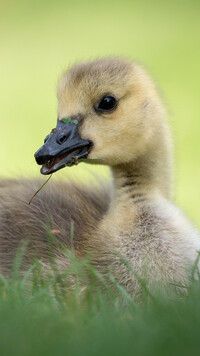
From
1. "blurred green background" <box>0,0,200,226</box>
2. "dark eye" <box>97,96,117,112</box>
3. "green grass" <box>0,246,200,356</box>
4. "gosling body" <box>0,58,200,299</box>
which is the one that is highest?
"blurred green background" <box>0,0,200,226</box>

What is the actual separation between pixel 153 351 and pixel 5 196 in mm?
1560

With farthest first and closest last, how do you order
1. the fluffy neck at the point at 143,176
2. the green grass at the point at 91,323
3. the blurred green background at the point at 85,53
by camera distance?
1. the blurred green background at the point at 85,53
2. the fluffy neck at the point at 143,176
3. the green grass at the point at 91,323

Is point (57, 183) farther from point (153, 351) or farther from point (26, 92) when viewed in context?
point (26, 92)

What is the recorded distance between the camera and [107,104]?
3102mm

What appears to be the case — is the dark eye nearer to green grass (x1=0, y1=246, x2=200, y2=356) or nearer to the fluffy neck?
the fluffy neck

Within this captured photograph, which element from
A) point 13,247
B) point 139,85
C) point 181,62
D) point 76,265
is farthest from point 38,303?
point 181,62

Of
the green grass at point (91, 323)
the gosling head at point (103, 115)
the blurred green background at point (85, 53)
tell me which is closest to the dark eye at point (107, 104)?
the gosling head at point (103, 115)

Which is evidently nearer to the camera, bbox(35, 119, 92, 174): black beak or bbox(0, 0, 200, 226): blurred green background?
bbox(35, 119, 92, 174): black beak

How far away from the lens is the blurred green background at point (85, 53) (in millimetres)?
6368

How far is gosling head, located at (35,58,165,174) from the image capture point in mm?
2990

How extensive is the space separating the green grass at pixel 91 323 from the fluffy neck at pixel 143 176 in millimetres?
Result: 572

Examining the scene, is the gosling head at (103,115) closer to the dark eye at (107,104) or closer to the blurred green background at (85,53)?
the dark eye at (107,104)

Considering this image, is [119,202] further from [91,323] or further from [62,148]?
[91,323]

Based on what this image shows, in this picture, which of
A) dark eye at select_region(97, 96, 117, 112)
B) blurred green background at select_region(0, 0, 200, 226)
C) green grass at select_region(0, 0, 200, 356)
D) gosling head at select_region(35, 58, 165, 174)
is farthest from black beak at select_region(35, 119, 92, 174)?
blurred green background at select_region(0, 0, 200, 226)
